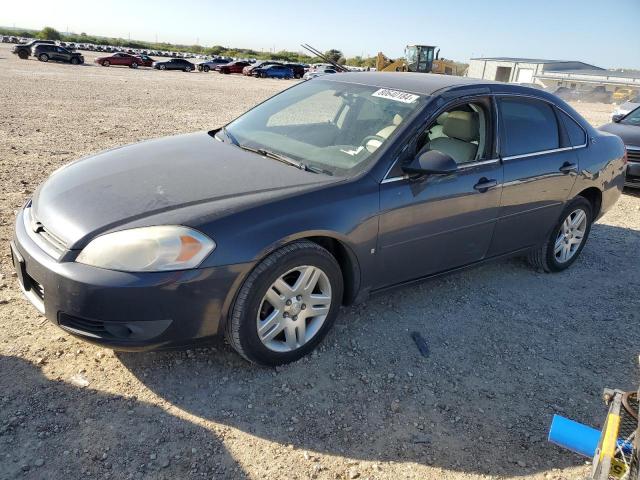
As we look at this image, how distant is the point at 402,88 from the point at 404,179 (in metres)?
0.84

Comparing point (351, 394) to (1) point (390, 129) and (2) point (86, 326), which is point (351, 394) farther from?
(1) point (390, 129)

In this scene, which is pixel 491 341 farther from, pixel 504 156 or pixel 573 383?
pixel 504 156

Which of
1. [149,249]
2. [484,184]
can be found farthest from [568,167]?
[149,249]

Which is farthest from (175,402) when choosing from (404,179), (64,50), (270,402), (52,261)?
(64,50)

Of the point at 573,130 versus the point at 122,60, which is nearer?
the point at 573,130

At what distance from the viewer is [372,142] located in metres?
3.46

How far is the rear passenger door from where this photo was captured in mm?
4004

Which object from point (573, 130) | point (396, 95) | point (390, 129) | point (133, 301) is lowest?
point (133, 301)

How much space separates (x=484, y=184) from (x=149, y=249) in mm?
2375

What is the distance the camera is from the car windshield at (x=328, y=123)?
3.45 meters

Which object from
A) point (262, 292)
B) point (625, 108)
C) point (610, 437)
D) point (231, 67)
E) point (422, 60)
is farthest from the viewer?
point (231, 67)

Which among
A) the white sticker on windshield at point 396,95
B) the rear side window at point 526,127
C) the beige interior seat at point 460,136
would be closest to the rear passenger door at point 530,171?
the rear side window at point 526,127

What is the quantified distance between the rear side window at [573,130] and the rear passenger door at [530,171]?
66 mm

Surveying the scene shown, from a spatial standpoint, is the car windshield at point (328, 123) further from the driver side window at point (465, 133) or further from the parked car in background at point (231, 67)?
the parked car in background at point (231, 67)
